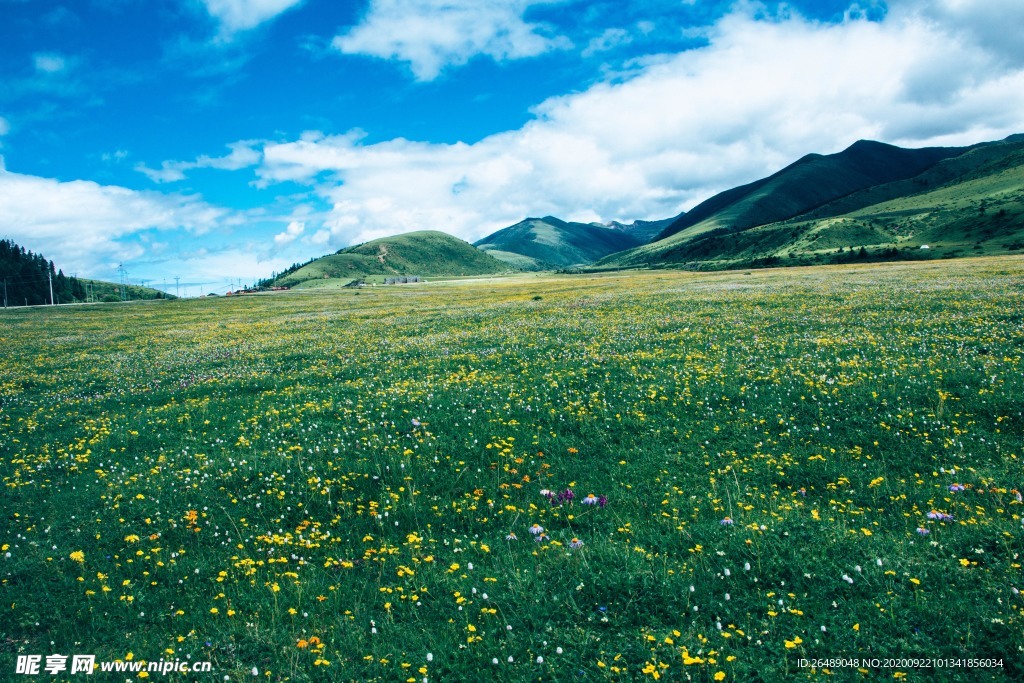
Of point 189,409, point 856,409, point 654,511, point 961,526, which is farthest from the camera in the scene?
point 189,409

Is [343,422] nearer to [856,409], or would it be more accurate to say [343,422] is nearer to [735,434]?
[735,434]

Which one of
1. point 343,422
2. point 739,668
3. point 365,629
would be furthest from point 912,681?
point 343,422

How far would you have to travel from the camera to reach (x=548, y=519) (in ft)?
28.8

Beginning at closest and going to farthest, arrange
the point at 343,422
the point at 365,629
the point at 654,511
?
the point at 365,629 → the point at 654,511 → the point at 343,422

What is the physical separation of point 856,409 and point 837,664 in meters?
8.17

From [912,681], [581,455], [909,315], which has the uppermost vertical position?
[909,315]

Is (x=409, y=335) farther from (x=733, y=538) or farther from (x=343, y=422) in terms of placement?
(x=733, y=538)

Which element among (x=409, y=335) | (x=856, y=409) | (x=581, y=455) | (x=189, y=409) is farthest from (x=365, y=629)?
(x=409, y=335)

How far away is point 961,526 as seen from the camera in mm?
7355

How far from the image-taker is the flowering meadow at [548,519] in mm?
5852

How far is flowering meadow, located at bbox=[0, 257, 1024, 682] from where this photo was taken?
19.2 feet

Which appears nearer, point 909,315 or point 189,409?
point 189,409

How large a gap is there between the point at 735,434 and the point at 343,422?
1023 cm

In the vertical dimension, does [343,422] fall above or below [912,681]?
above
